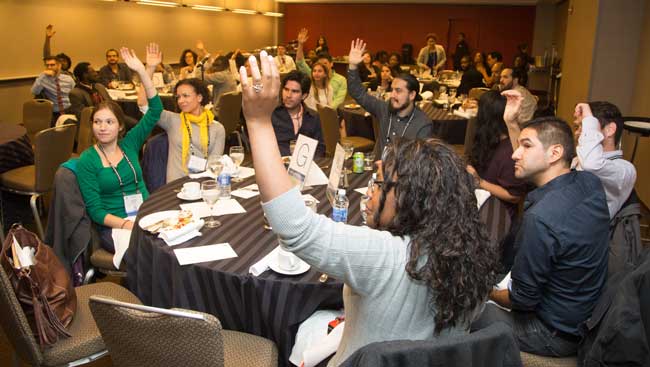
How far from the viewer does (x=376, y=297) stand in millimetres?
1378

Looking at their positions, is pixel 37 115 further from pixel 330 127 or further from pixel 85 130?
pixel 330 127

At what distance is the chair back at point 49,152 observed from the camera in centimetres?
403

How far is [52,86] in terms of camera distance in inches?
284

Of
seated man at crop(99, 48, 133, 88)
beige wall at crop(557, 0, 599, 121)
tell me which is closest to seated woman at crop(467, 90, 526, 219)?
beige wall at crop(557, 0, 599, 121)

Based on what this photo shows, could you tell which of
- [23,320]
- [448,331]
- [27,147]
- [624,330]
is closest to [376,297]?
[448,331]

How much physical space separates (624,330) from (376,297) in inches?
38.0

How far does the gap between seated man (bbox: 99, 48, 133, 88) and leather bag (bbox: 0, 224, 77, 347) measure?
264 inches

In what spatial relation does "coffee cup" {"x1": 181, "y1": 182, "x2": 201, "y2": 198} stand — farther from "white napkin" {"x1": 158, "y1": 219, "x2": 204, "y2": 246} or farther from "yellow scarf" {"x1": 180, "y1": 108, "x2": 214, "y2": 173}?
"yellow scarf" {"x1": 180, "y1": 108, "x2": 214, "y2": 173}

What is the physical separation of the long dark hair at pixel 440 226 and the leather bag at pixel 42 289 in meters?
1.43

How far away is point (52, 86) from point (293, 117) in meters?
4.51

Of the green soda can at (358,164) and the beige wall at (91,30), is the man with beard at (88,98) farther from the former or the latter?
the green soda can at (358,164)

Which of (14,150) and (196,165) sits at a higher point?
(196,165)

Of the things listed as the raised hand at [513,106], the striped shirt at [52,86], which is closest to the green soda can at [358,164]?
the raised hand at [513,106]

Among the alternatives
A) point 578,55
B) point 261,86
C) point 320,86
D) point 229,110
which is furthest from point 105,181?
point 578,55
